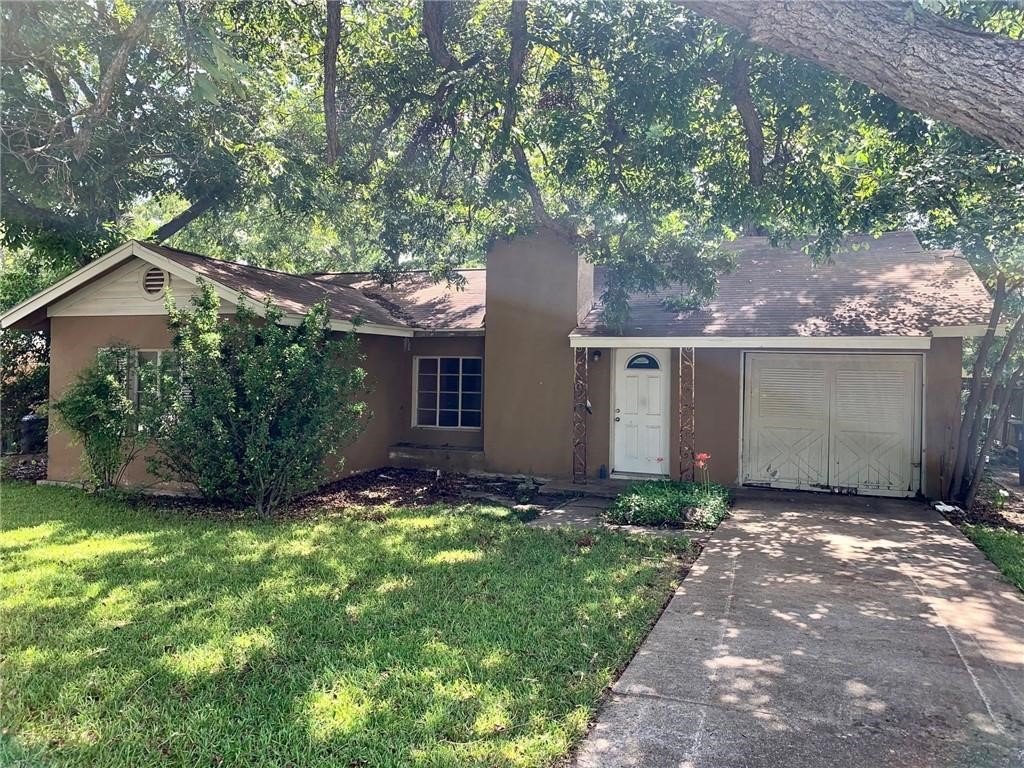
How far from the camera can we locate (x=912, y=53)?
3.77 meters

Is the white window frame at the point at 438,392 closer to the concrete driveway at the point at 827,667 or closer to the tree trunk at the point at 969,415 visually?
the concrete driveway at the point at 827,667

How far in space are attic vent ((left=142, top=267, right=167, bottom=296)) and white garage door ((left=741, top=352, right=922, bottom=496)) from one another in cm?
931

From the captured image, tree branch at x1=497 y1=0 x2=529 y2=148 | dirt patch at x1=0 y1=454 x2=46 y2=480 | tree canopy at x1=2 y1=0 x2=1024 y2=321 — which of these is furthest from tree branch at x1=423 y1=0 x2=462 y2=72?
dirt patch at x1=0 y1=454 x2=46 y2=480

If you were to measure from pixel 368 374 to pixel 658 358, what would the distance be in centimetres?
512

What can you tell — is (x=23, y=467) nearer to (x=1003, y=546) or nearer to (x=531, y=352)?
(x=531, y=352)

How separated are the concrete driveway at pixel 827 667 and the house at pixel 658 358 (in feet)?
10.5

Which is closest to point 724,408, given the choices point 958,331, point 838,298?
point 838,298

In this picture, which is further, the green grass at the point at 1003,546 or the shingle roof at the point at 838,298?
the shingle roof at the point at 838,298

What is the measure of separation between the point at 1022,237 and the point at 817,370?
125 inches

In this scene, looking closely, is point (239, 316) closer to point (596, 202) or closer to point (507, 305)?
point (507, 305)

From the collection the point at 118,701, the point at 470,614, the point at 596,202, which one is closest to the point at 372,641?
the point at 470,614

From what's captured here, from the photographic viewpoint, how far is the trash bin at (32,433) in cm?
1291

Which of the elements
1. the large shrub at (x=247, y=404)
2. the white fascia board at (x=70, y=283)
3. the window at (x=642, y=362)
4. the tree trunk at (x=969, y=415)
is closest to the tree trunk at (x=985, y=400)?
the tree trunk at (x=969, y=415)

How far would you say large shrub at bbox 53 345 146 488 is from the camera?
27.3 feet
